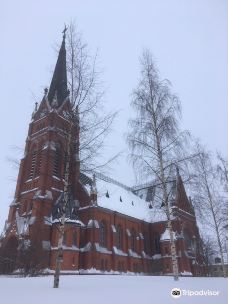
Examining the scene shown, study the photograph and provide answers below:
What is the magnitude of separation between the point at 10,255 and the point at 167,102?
20.4 m

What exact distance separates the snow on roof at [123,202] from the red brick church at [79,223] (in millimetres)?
212

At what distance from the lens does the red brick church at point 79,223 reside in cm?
3359

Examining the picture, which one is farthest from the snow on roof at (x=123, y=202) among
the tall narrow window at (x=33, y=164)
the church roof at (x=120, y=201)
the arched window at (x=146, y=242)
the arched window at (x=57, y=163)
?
the tall narrow window at (x=33, y=164)

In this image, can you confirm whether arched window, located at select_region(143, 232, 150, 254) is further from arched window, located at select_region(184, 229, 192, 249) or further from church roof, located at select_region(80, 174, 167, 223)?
arched window, located at select_region(184, 229, 192, 249)

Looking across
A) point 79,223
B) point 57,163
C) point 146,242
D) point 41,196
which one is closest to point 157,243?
point 146,242

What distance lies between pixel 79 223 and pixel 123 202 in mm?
13865

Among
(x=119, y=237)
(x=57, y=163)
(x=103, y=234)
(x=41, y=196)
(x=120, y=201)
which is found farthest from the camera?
(x=120, y=201)

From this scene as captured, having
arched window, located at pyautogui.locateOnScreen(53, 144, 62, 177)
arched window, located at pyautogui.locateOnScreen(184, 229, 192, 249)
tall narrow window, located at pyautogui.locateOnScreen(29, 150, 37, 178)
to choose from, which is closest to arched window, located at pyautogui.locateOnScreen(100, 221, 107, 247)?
arched window, located at pyautogui.locateOnScreen(53, 144, 62, 177)

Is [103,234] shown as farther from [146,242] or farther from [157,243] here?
[157,243]

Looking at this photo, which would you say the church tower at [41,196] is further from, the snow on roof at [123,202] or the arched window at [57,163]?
the snow on roof at [123,202]

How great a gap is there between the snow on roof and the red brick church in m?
0.21

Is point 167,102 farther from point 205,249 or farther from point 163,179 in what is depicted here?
point 205,249

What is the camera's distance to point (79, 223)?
36.8m

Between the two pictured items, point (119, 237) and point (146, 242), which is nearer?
point (119, 237)
